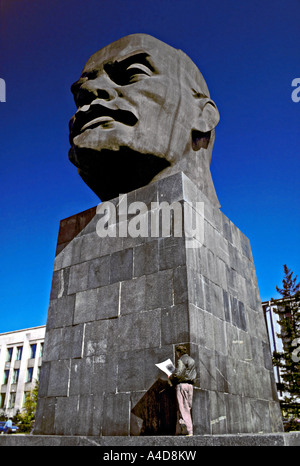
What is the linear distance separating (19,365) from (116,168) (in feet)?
159

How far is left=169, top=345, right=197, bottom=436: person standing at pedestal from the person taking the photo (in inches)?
206

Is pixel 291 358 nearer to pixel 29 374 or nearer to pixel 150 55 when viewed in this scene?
pixel 150 55

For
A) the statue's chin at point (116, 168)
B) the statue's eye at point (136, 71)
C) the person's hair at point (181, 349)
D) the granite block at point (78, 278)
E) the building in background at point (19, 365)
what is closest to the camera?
the person's hair at point (181, 349)

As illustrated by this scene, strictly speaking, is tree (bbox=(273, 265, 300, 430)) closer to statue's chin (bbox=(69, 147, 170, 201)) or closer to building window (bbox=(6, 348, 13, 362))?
statue's chin (bbox=(69, 147, 170, 201))

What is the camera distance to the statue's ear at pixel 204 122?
9805 mm

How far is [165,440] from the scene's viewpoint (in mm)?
4742

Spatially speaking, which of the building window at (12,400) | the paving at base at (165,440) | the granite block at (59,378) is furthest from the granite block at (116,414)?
the building window at (12,400)

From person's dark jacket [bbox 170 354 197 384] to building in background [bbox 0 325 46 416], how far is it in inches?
1838

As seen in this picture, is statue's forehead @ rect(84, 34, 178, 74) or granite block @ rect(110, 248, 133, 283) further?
statue's forehead @ rect(84, 34, 178, 74)

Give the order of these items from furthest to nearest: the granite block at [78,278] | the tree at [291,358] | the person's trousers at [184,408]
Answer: the tree at [291,358] → the granite block at [78,278] → the person's trousers at [184,408]

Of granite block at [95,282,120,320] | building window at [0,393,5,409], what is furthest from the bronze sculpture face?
building window at [0,393,5,409]

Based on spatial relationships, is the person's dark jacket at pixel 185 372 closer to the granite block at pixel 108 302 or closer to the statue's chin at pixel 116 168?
the granite block at pixel 108 302

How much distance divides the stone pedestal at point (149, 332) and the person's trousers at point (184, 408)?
235 millimetres

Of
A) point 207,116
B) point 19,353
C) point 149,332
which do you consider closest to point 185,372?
point 149,332
